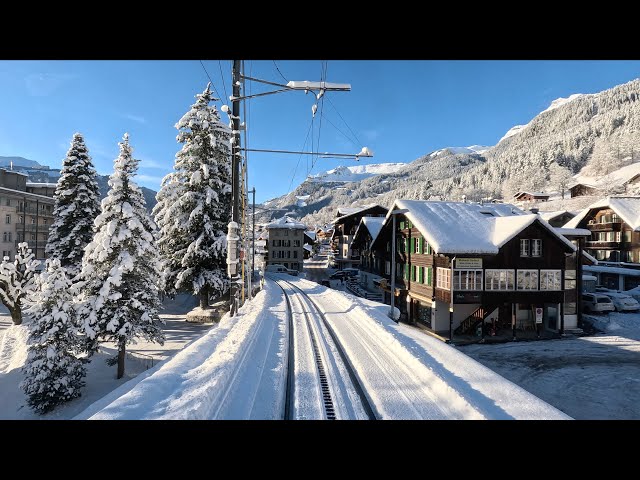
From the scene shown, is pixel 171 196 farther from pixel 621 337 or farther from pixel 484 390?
pixel 621 337

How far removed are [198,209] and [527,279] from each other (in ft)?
84.6

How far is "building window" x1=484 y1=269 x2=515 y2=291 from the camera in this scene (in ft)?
79.5

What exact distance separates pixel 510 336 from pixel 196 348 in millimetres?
23445

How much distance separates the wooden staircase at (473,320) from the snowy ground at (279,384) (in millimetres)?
14520

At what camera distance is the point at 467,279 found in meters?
24.1

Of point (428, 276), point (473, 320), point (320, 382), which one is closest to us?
point (320, 382)

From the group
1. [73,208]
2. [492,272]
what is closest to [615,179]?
[492,272]

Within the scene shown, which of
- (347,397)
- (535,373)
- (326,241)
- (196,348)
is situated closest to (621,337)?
(535,373)

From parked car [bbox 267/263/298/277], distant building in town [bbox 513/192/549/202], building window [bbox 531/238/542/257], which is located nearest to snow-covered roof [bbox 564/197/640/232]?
building window [bbox 531/238/542/257]

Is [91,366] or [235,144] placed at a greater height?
[235,144]

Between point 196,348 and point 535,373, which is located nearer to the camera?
point 196,348

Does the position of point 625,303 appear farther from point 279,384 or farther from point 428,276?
point 279,384
